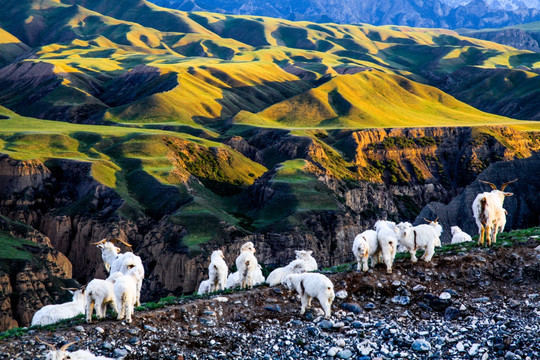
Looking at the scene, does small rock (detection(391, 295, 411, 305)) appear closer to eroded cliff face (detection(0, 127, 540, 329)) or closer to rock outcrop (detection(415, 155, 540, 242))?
eroded cliff face (detection(0, 127, 540, 329))

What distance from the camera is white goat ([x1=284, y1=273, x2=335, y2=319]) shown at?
2086cm

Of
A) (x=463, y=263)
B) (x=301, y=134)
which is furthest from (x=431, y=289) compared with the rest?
(x=301, y=134)

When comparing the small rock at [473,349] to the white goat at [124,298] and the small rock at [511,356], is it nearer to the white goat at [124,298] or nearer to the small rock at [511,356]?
the small rock at [511,356]

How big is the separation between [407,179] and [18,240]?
8621 centimetres

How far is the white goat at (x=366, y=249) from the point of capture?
2372 centimetres

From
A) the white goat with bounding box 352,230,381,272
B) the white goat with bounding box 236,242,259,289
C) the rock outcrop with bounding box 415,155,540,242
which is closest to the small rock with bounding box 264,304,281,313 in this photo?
the white goat with bounding box 352,230,381,272

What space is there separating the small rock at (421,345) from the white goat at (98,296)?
33.3 feet

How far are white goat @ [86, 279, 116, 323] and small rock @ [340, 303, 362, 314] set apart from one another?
809cm

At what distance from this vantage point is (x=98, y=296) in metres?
20.5

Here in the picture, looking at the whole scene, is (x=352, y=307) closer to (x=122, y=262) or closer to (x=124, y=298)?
(x=124, y=298)

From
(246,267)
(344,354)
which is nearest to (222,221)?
(246,267)

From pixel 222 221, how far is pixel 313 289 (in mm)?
60600

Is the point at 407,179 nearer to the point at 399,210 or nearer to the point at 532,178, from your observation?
the point at 399,210

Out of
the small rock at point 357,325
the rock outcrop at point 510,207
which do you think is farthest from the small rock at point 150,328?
the rock outcrop at point 510,207
